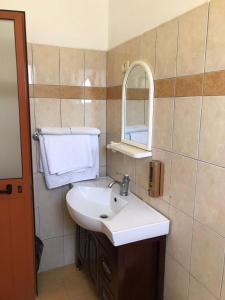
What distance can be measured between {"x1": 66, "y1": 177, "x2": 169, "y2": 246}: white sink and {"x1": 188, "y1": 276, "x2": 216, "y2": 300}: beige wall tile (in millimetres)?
306

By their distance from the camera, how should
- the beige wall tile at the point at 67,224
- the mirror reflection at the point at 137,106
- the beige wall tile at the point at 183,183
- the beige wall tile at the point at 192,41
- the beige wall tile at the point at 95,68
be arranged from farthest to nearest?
1. the beige wall tile at the point at 67,224
2. the beige wall tile at the point at 95,68
3. the mirror reflection at the point at 137,106
4. the beige wall tile at the point at 183,183
5. the beige wall tile at the point at 192,41

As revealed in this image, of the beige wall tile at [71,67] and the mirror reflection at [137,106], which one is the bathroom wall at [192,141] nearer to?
the mirror reflection at [137,106]

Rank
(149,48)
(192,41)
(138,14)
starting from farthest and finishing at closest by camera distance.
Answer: (138,14) → (149,48) → (192,41)

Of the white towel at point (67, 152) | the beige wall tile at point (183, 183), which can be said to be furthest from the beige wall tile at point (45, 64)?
the beige wall tile at point (183, 183)

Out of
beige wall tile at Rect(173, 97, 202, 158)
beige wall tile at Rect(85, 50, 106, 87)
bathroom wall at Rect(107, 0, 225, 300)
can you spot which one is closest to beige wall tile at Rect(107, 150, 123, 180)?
bathroom wall at Rect(107, 0, 225, 300)

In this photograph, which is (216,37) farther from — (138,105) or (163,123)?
(138,105)

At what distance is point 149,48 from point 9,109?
1.03m

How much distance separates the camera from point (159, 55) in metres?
1.56

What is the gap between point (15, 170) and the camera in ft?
6.02

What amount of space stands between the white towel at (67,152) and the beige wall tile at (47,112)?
138mm

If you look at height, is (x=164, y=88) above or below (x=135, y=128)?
above

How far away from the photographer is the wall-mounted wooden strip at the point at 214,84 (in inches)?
45.0

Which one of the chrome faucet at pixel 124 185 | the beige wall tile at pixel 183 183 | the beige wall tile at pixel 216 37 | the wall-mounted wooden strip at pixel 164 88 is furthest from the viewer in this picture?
the chrome faucet at pixel 124 185

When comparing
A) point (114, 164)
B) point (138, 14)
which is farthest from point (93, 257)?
point (138, 14)
